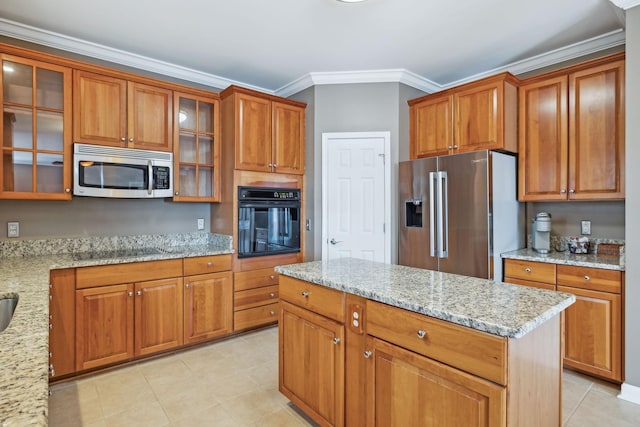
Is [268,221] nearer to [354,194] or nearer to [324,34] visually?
[354,194]

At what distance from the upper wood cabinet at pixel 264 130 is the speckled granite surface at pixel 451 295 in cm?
169

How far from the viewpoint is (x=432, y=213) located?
3.30 meters

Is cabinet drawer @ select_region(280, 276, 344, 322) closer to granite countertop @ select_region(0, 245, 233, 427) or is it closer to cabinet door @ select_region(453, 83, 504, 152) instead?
granite countertop @ select_region(0, 245, 233, 427)

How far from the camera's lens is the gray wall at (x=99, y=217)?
2.84m

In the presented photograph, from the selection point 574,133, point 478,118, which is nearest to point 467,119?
point 478,118

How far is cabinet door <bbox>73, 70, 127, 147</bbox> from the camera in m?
2.81

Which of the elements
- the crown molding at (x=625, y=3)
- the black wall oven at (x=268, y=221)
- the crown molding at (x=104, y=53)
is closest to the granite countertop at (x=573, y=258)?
the crown molding at (x=625, y=3)

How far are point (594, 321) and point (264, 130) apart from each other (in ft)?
10.5

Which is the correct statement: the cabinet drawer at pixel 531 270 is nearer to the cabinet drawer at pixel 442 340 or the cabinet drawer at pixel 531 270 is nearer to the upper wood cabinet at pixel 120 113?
the cabinet drawer at pixel 442 340

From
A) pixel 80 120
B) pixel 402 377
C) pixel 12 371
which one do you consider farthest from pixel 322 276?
pixel 80 120

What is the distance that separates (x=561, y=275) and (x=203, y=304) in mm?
2953

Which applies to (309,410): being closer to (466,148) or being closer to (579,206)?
(466,148)

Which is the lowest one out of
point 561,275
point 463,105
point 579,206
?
point 561,275

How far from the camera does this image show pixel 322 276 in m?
1.93
